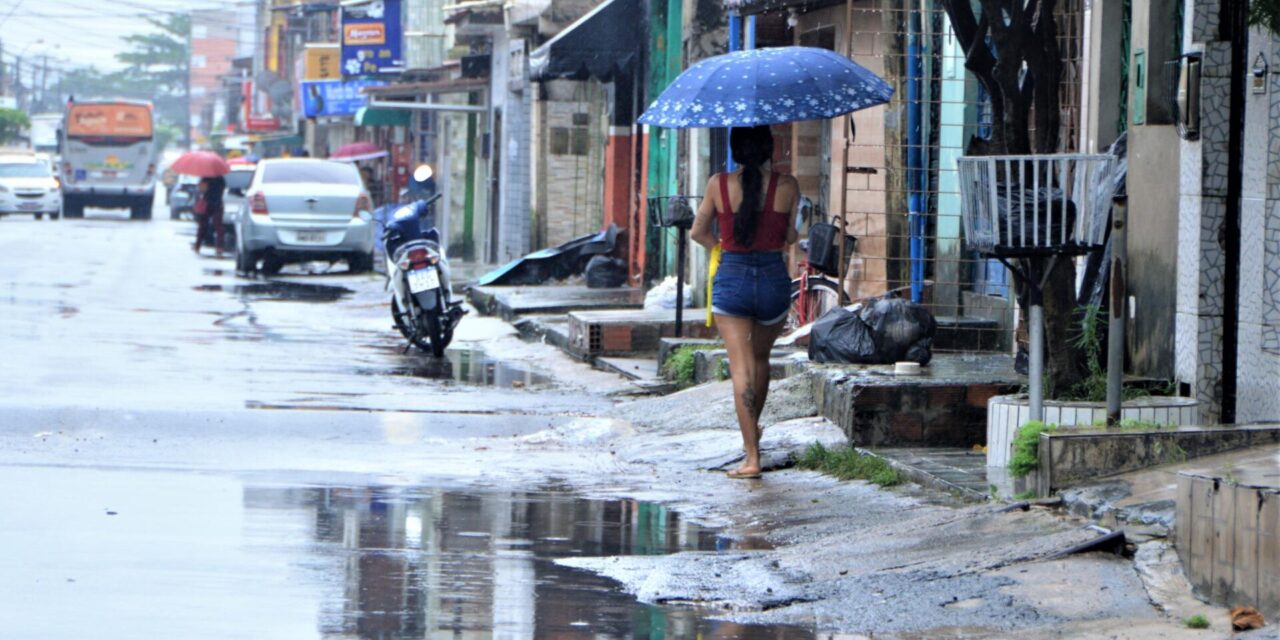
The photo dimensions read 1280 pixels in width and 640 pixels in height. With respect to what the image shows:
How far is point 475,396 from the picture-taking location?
41.2 ft

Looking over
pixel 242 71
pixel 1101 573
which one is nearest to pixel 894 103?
pixel 1101 573

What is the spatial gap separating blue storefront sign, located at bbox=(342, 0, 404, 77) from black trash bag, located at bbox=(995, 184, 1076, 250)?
1409 inches

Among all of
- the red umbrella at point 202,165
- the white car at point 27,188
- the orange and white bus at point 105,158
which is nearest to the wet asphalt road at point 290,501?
the red umbrella at point 202,165

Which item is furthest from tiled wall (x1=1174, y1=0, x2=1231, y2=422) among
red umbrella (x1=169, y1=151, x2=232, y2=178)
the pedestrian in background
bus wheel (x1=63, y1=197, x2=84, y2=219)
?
bus wheel (x1=63, y1=197, x2=84, y2=219)

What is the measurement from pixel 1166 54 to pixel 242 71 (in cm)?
10347

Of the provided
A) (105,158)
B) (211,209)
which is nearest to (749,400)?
(211,209)

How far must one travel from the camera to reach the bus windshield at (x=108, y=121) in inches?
2271

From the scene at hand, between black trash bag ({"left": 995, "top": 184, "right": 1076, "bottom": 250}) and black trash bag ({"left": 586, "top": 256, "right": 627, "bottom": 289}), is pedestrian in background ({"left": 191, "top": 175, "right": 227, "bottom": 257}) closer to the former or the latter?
black trash bag ({"left": 586, "top": 256, "right": 627, "bottom": 289})

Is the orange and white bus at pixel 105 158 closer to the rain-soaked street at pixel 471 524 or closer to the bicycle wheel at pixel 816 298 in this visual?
the rain-soaked street at pixel 471 524

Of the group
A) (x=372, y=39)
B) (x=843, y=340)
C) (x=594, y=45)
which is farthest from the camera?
(x=372, y=39)

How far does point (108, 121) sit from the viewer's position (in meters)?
58.1

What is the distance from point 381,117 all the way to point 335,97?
26.3 ft

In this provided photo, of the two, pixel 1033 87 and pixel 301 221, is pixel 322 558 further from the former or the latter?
pixel 301 221

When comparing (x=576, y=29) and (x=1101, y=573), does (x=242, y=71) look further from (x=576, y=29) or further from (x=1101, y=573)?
(x=1101, y=573)
